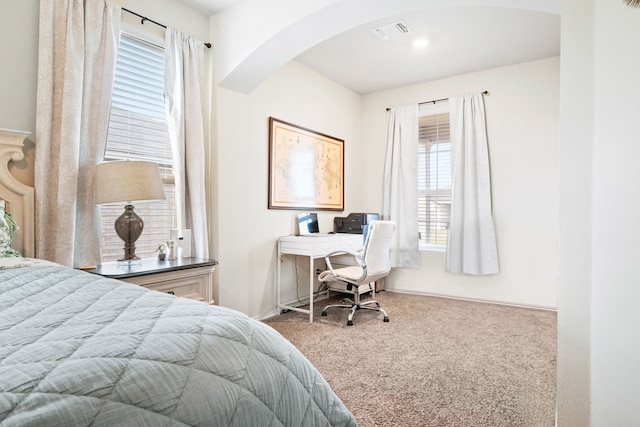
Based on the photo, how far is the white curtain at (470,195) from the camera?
4.00m

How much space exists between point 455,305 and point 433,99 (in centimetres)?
255

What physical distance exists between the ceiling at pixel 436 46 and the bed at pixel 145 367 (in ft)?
9.17

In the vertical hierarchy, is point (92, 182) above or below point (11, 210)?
above

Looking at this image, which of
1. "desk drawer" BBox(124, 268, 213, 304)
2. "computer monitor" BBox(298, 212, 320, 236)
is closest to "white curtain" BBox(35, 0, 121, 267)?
"desk drawer" BBox(124, 268, 213, 304)

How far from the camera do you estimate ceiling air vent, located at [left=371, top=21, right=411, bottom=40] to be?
3023 mm

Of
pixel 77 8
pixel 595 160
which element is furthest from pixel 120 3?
pixel 595 160

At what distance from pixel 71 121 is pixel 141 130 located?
1.88 ft

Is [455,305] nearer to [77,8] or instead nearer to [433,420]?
[433,420]

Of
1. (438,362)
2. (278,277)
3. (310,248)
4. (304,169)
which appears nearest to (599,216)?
(438,362)

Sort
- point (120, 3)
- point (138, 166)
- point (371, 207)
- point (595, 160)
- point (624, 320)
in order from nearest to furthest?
point (624, 320) < point (595, 160) < point (138, 166) < point (120, 3) < point (371, 207)

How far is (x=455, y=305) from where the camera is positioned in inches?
156

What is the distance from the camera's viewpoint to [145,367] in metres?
0.59

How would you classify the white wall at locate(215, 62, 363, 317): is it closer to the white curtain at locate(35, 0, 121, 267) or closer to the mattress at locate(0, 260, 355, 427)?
the white curtain at locate(35, 0, 121, 267)

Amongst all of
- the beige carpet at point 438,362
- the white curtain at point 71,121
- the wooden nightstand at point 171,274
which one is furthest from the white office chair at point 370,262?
the white curtain at point 71,121
